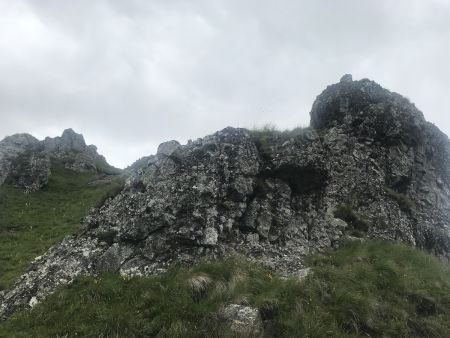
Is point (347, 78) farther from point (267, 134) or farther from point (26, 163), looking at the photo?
point (26, 163)

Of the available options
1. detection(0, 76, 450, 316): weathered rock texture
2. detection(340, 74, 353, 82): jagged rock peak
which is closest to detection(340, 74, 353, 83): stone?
detection(340, 74, 353, 82): jagged rock peak

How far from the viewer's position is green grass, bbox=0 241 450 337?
1334 cm

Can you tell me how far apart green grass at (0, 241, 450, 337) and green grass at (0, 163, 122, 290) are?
7820mm

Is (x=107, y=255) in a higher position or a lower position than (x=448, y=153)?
lower

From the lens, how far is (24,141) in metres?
53.9

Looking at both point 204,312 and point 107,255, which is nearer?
point 204,312

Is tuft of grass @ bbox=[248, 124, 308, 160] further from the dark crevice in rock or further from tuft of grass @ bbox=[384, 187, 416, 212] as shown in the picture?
tuft of grass @ bbox=[384, 187, 416, 212]

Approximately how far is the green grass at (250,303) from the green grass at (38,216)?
7.82 meters

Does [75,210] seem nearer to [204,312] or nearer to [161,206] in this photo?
[161,206]

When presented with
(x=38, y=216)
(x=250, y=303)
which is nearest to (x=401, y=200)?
(x=250, y=303)

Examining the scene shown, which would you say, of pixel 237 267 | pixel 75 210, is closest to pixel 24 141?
pixel 75 210

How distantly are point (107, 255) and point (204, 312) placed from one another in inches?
230

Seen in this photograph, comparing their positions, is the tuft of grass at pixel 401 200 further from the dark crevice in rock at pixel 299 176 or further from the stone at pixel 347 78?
the stone at pixel 347 78

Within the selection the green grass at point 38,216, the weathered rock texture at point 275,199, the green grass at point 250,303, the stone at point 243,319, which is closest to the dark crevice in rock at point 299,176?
the weathered rock texture at point 275,199
